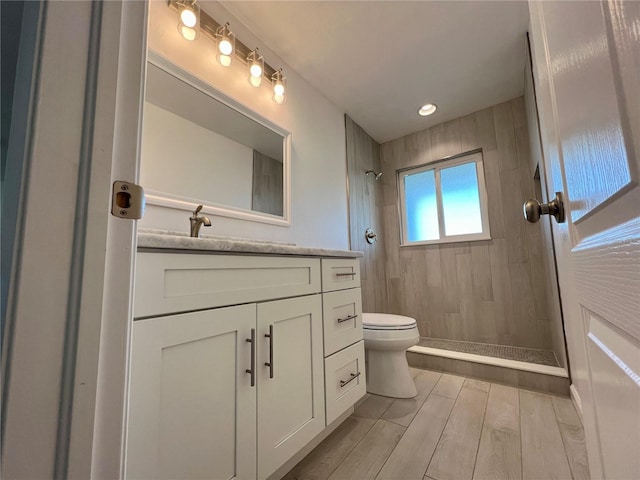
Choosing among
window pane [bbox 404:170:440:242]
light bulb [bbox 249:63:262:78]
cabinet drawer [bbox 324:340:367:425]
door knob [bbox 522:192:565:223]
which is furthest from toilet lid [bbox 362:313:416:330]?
light bulb [bbox 249:63:262:78]

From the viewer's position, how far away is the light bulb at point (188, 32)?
1.28 meters

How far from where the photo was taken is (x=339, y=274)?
1.30 m

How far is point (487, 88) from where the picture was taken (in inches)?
86.7

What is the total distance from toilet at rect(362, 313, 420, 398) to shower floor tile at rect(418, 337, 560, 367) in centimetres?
76

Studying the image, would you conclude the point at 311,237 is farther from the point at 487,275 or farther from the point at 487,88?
the point at 487,88

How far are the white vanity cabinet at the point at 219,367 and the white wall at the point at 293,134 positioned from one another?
59cm

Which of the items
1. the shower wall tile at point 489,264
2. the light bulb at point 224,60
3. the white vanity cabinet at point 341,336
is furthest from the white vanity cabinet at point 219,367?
the shower wall tile at point 489,264

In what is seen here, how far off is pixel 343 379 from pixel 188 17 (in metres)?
1.88

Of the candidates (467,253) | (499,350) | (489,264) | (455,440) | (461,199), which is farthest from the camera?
(461,199)

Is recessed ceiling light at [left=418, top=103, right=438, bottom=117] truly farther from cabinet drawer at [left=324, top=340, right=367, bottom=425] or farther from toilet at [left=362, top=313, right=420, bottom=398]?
cabinet drawer at [left=324, top=340, right=367, bottom=425]

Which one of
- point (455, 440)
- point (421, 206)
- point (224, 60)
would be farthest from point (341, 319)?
point (421, 206)

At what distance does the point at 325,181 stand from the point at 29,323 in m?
1.97

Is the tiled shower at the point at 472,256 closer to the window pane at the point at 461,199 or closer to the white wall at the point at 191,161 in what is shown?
the window pane at the point at 461,199

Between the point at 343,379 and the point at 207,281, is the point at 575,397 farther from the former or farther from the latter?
the point at 207,281
